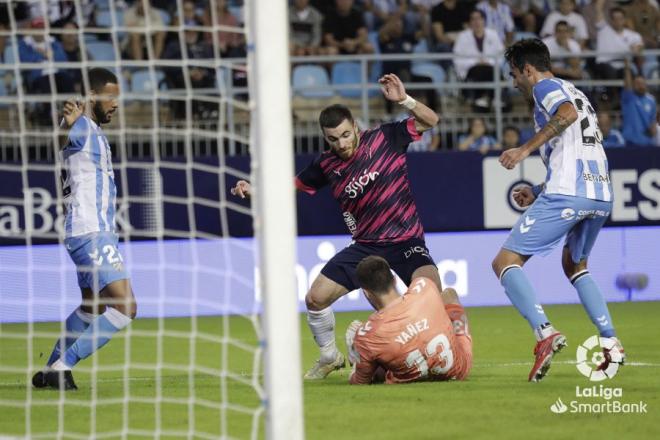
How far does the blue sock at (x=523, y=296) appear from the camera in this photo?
24.6 ft

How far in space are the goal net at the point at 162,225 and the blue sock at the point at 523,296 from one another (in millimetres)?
1627

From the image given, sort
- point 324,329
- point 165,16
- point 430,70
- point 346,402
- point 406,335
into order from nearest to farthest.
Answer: point 346,402 < point 406,335 < point 324,329 < point 430,70 < point 165,16

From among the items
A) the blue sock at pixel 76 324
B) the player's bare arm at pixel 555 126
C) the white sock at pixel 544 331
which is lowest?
the white sock at pixel 544 331

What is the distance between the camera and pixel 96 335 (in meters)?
7.45

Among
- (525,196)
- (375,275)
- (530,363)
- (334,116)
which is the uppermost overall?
(334,116)

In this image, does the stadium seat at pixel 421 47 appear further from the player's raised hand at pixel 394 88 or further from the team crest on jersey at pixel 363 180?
the player's raised hand at pixel 394 88

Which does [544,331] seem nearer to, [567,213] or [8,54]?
[567,213]

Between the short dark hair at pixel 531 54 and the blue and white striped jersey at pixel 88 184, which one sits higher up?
the short dark hair at pixel 531 54

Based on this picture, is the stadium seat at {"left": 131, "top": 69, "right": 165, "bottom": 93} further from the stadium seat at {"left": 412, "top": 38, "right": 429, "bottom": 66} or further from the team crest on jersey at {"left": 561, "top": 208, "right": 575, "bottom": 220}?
the team crest on jersey at {"left": 561, "top": 208, "right": 575, "bottom": 220}

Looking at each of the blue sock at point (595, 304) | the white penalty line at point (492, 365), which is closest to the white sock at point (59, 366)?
the white penalty line at point (492, 365)

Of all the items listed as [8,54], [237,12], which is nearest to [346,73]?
[237,12]

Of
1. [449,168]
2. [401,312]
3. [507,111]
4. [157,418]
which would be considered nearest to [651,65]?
[507,111]

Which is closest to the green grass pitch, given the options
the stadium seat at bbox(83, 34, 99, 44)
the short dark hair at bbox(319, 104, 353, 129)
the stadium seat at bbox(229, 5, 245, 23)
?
the short dark hair at bbox(319, 104, 353, 129)

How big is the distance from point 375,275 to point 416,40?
921 cm
